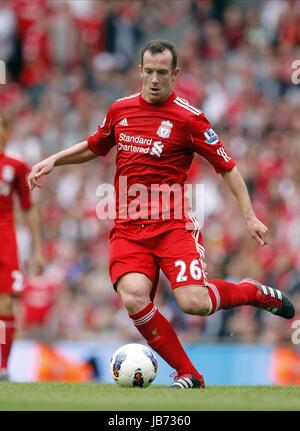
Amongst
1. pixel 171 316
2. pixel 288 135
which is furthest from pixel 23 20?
pixel 171 316

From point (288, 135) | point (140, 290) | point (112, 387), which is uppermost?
point (288, 135)

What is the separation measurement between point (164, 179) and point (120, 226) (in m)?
0.47

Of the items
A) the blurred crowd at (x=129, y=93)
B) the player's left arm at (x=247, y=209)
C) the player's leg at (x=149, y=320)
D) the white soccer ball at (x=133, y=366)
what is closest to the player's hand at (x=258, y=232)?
the player's left arm at (x=247, y=209)

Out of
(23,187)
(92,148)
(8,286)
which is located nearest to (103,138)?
(92,148)

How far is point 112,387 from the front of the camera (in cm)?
898

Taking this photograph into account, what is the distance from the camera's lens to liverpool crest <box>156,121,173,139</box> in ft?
28.9

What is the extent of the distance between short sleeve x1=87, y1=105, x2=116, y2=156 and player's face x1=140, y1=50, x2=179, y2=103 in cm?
41

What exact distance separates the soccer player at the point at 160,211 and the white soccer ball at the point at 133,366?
0.36 feet

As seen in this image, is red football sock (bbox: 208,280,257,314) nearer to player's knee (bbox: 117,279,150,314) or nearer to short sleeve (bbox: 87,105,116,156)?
player's knee (bbox: 117,279,150,314)

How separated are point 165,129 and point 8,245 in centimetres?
220

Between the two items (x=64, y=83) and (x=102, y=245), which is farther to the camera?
(x=64, y=83)

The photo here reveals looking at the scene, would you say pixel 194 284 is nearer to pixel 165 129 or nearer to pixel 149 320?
pixel 149 320

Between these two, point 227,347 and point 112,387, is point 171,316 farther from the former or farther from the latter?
point 112,387

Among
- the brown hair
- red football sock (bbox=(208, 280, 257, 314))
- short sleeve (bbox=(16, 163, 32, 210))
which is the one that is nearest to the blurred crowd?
short sleeve (bbox=(16, 163, 32, 210))
